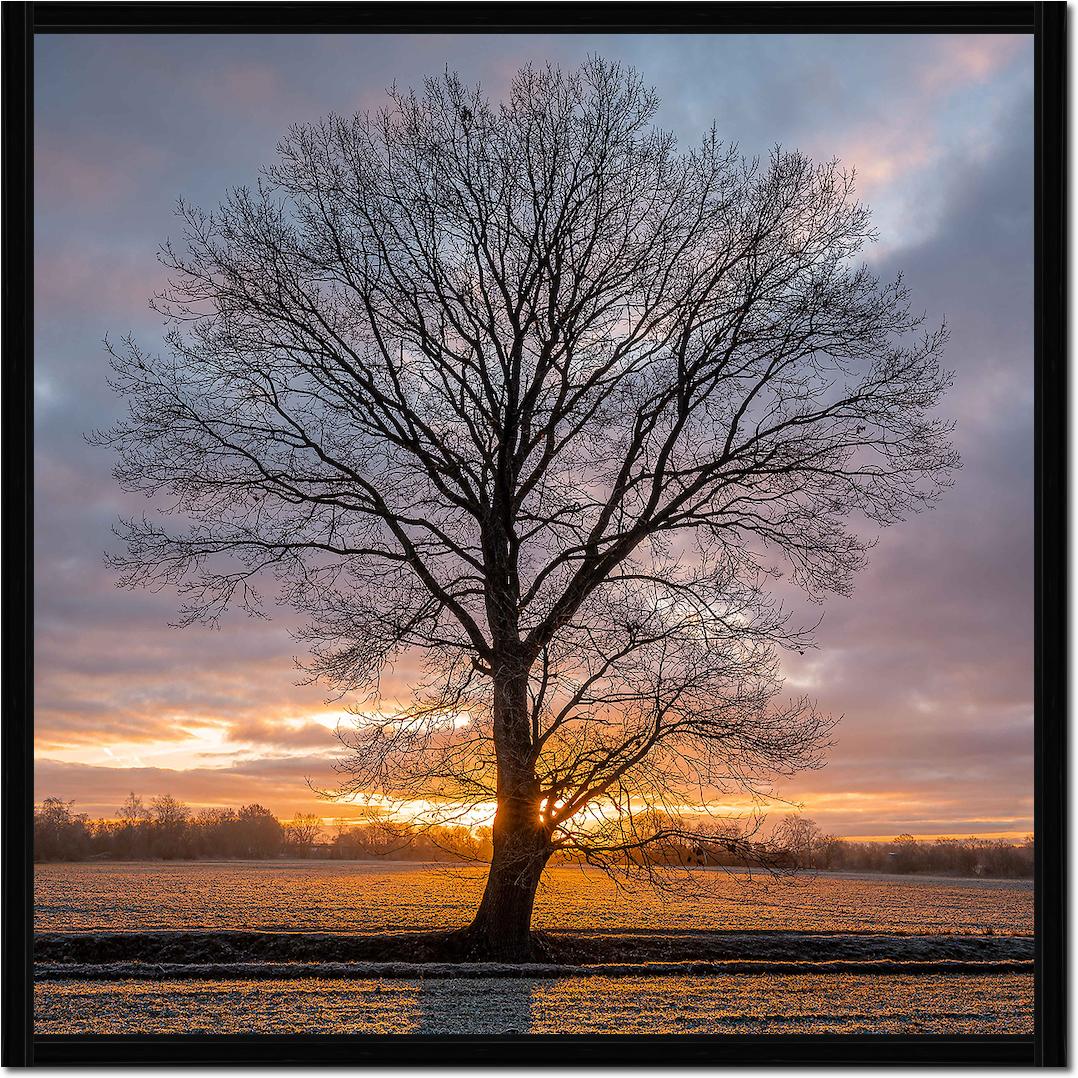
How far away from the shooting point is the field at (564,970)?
371 inches

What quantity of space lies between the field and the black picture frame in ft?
3.19

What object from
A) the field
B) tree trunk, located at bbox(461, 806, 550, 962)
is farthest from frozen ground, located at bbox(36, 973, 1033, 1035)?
tree trunk, located at bbox(461, 806, 550, 962)

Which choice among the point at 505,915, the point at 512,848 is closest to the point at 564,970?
the point at 505,915

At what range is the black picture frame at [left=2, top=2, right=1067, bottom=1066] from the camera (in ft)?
24.2
